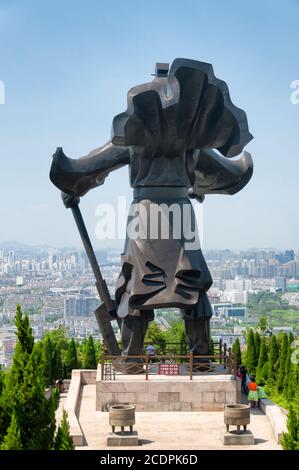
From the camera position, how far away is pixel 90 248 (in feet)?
48.1

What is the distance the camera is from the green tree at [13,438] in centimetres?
796

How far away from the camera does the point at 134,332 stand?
44.8 feet

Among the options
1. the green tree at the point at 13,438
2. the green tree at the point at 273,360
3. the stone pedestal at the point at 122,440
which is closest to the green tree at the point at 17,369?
the green tree at the point at 13,438

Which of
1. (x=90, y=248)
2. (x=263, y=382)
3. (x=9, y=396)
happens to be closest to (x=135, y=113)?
(x=90, y=248)

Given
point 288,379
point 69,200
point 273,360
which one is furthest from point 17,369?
point 273,360

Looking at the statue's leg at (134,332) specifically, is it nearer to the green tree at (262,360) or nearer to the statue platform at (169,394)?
the statue platform at (169,394)

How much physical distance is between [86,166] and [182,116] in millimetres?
2254

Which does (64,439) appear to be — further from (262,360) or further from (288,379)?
(262,360)

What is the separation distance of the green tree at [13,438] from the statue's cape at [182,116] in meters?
6.54

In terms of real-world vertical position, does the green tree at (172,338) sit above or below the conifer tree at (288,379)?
above

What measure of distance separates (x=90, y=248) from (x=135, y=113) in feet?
10.0

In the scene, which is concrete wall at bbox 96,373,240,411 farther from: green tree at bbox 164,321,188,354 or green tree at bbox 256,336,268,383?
green tree at bbox 256,336,268,383

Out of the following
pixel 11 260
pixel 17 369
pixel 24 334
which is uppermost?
pixel 11 260

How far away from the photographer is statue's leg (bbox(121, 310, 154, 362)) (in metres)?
13.7
